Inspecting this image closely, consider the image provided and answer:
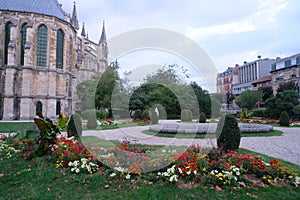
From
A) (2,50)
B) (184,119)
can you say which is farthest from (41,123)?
(2,50)

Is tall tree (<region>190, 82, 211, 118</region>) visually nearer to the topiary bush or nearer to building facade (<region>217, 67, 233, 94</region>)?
the topiary bush

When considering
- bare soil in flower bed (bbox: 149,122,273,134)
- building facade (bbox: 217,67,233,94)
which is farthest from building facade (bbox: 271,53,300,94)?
bare soil in flower bed (bbox: 149,122,273,134)

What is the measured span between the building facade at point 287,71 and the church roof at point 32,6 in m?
42.4

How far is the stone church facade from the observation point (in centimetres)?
2531

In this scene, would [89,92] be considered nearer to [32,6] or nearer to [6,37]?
[6,37]

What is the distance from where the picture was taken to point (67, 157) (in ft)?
18.2

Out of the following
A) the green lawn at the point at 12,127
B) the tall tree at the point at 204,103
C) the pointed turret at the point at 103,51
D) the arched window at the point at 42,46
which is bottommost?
the green lawn at the point at 12,127

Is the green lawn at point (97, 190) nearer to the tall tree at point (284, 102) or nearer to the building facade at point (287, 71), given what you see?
the tall tree at point (284, 102)

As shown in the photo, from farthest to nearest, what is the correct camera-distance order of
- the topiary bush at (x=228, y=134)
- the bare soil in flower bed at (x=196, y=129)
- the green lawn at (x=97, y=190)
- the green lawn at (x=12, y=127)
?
the green lawn at (x=12, y=127)
the bare soil in flower bed at (x=196, y=129)
the topiary bush at (x=228, y=134)
the green lawn at (x=97, y=190)

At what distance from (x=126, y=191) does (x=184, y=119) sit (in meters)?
17.3

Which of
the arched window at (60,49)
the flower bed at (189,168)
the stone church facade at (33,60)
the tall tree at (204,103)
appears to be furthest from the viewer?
the tall tree at (204,103)

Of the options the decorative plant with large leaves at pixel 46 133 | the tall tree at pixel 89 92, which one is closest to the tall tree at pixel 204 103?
the tall tree at pixel 89 92

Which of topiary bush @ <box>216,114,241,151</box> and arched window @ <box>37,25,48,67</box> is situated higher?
arched window @ <box>37,25,48,67</box>

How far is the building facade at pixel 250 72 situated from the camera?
5691 cm
